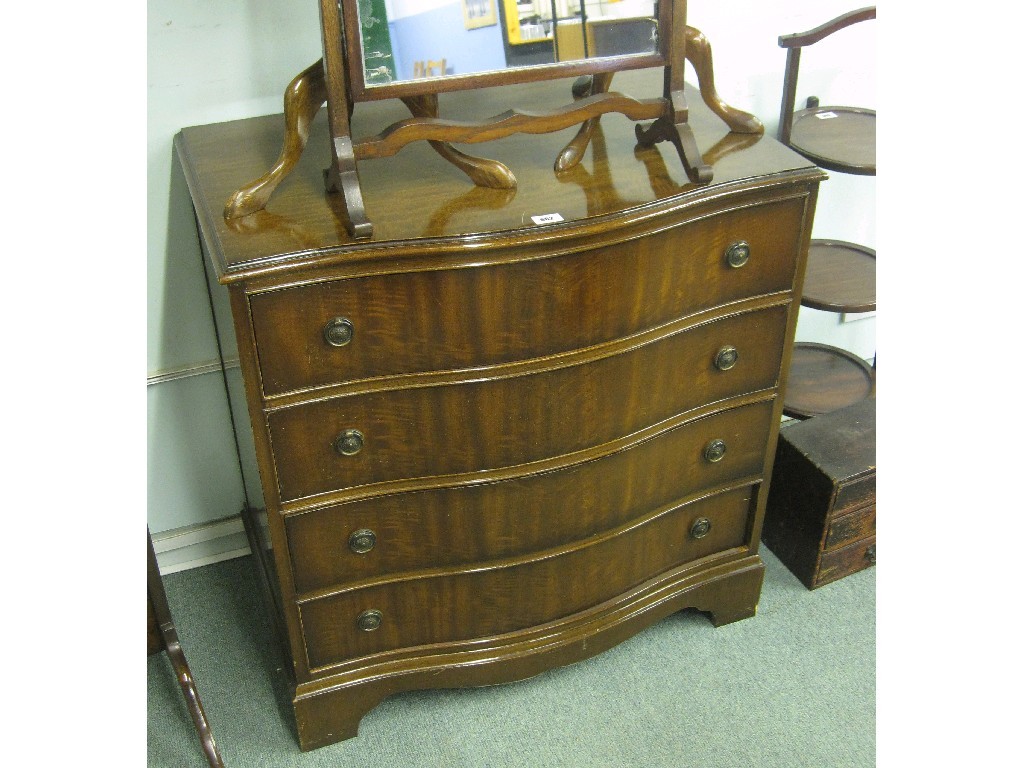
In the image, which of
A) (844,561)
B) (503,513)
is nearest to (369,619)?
(503,513)

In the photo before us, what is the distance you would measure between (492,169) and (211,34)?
Answer: 0.66 metres

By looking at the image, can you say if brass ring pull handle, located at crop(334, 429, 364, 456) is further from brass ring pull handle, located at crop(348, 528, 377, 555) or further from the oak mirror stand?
the oak mirror stand

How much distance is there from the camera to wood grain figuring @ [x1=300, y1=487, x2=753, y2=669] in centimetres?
189

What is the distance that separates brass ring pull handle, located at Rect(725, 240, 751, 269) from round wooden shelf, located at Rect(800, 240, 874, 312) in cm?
60

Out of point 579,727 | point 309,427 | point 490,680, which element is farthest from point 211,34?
point 579,727

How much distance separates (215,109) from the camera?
6.32 feet

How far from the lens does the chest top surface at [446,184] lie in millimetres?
1507

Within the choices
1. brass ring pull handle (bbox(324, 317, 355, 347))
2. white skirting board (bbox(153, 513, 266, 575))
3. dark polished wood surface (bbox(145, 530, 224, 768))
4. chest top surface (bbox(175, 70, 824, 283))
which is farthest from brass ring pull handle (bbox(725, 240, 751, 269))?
white skirting board (bbox(153, 513, 266, 575))

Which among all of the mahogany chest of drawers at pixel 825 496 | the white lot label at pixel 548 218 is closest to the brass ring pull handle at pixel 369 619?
the white lot label at pixel 548 218

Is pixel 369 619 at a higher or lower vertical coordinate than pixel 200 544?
higher

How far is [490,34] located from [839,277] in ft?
4.29

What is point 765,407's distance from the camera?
2016 mm

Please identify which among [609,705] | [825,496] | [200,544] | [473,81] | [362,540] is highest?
[473,81]

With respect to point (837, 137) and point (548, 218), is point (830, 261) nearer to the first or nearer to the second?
point (837, 137)
